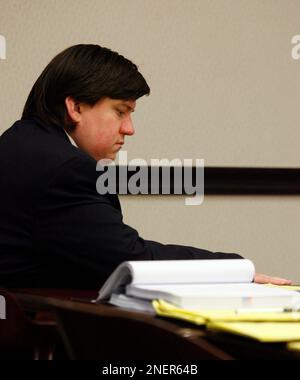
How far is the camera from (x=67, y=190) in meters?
2.11

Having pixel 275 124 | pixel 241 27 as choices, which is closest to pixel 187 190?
pixel 275 124

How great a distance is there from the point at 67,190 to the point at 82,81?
0.45 meters

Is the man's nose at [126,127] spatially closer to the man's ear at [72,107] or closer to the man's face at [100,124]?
the man's face at [100,124]

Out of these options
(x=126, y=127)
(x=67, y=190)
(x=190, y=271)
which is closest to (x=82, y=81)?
(x=126, y=127)

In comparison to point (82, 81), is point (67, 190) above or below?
below

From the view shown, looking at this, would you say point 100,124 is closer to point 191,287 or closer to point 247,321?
point 191,287

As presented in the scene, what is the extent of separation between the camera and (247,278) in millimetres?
1711

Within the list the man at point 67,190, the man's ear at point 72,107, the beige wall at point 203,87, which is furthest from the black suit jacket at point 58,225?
the beige wall at point 203,87

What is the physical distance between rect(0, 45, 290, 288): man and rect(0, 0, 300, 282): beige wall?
1208mm

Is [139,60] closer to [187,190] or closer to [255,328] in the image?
[187,190]

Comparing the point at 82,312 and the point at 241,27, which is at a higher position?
the point at 241,27

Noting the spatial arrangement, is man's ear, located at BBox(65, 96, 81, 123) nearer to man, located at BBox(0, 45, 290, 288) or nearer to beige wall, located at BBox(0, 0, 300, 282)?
man, located at BBox(0, 45, 290, 288)

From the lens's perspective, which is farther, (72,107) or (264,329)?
(72,107)

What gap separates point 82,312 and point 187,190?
2.58m
